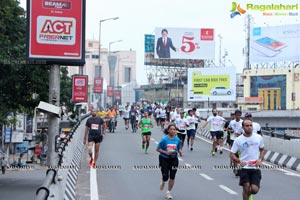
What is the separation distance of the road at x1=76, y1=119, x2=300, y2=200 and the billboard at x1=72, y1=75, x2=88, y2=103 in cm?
414

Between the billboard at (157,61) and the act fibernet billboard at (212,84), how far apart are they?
11.3 meters

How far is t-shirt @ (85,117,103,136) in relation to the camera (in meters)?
17.8

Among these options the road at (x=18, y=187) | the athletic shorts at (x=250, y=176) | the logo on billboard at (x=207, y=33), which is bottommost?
the road at (x=18, y=187)

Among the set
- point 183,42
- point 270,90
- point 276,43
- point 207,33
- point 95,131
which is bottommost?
point 95,131

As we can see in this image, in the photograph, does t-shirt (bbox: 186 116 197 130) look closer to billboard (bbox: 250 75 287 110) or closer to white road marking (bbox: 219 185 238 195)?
white road marking (bbox: 219 185 238 195)

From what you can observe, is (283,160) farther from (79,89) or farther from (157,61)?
(157,61)

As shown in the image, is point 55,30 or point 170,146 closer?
point 170,146

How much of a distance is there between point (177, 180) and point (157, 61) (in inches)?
2695

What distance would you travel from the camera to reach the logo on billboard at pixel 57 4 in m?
13.6

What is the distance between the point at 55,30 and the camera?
1388cm

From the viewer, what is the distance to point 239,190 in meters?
13.6

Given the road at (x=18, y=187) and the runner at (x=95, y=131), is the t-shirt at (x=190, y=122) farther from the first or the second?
the runner at (x=95, y=131)

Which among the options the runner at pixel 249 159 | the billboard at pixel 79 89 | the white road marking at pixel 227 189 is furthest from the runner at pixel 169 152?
the billboard at pixel 79 89

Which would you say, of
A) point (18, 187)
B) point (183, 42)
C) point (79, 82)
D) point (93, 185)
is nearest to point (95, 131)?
point (93, 185)
